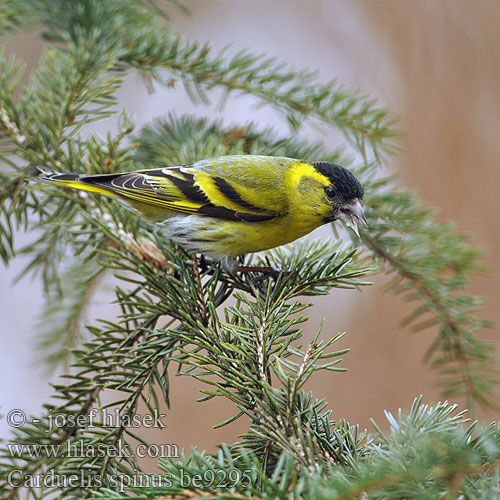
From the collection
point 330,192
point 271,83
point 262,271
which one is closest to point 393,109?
point 271,83

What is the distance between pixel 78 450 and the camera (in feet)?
2.63

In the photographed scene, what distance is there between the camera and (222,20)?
2.63 meters

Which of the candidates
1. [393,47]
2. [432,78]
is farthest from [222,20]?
[432,78]

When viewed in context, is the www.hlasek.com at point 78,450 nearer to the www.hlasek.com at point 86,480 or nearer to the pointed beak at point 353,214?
the www.hlasek.com at point 86,480

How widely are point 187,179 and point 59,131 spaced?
32 cm

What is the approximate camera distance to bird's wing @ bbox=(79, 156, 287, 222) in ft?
4.17

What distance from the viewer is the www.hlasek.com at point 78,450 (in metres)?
0.78

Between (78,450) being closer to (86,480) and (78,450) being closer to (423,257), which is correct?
(86,480)

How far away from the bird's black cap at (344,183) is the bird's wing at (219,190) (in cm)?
17

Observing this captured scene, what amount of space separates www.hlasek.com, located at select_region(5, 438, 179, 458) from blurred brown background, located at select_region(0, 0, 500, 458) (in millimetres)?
1198

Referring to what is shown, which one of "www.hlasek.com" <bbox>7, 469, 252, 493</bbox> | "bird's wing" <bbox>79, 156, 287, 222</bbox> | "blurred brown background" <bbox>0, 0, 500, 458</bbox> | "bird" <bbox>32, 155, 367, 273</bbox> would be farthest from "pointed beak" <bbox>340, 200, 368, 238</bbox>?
"blurred brown background" <bbox>0, 0, 500, 458</bbox>

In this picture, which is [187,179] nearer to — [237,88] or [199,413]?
[237,88]

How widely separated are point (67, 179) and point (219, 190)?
1.38 ft

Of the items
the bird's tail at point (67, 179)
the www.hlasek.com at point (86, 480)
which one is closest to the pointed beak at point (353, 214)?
the bird's tail at point (67, 179)
